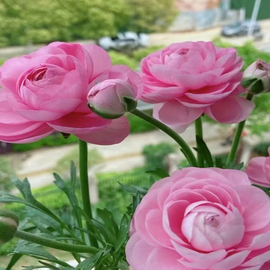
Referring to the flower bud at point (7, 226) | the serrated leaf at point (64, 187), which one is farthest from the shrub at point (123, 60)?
the flower bud at point (7, 226)

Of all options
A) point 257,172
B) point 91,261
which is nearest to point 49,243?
point 91,261

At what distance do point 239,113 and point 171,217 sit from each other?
100 mm

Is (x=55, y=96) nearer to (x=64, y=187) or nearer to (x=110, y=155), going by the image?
(x=64, y=187)

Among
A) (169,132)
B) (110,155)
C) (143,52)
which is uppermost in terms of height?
(169,132)

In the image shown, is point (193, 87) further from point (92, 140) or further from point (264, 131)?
point (264, 131)

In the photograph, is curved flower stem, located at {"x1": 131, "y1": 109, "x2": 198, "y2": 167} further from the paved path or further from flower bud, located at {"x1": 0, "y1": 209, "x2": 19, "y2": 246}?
the paved path

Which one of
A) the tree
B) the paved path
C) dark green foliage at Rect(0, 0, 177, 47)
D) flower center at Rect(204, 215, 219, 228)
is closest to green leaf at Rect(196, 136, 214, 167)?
flower center at Rect(204, 215, 219, 228)

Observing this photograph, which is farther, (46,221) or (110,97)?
(46,221)

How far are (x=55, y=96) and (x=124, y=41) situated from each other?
127 cm

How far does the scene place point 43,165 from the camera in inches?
49.3

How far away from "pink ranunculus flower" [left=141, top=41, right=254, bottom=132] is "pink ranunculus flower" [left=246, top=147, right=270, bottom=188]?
0.03 metres

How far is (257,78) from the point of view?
Answer: 250 mm

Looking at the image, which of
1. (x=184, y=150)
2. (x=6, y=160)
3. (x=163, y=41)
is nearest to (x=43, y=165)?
(x=6, y=160)

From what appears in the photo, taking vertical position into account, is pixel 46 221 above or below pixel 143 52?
above
